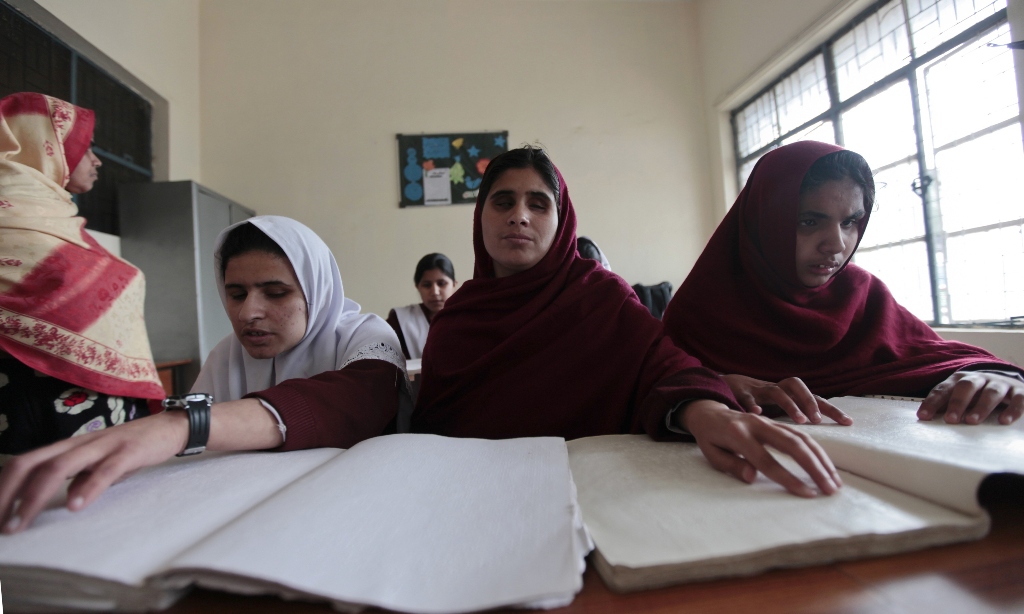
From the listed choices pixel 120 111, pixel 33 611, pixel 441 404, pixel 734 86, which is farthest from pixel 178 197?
pixel 734 86

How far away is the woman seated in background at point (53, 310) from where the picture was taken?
1028 mm

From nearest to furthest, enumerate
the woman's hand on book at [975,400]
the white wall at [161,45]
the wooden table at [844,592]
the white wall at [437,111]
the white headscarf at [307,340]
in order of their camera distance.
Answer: the wooden table at [844,592] → the woman's hand on book at [975,400] → the white headscarf at [307,340] → the white wall at [161,45] → the white wall at [437,111]

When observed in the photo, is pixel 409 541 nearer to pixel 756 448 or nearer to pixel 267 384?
pixel 756 448

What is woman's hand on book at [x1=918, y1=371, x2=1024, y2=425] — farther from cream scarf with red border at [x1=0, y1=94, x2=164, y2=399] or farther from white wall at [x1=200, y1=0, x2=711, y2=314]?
white wall at [x1=200, y1=0, x2=711, y2=314]

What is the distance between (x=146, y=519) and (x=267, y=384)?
747 millimetres

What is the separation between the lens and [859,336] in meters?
1.16

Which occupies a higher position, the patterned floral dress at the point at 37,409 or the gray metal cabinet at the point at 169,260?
the gray metal cabinet at the point at 169,260

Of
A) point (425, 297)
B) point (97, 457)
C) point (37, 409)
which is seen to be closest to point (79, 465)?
point (97, 457)

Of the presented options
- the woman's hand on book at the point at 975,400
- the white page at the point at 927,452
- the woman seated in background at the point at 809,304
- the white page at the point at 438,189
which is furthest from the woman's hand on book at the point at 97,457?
the white page at the point at 438,189

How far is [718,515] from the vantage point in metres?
0.42

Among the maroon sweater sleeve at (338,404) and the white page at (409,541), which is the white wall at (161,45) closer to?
the maroon sweater sleeve at (338,404)

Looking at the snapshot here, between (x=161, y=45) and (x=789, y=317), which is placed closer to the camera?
(x=789, y=317)

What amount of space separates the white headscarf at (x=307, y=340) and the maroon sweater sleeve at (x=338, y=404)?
8cm

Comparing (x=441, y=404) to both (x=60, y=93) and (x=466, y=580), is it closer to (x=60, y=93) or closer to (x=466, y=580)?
(x=466, y=580)
